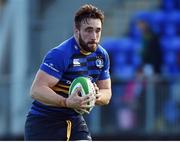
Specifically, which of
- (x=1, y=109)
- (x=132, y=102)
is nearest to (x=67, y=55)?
(x=132, y=102)

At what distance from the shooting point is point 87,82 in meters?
7.65

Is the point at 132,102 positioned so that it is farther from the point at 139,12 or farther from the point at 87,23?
the point at 87,23

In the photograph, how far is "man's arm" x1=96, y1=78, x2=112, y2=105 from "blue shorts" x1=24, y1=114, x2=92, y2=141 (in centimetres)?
31

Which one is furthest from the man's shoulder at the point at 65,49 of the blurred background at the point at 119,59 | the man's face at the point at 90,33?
the blurred background at the point at 119,59

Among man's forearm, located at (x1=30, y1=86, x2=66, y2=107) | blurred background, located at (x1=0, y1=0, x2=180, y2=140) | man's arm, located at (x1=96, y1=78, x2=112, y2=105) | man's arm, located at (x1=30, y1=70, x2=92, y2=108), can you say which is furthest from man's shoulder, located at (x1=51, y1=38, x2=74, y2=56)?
blurred background, located at (x1=0, y1=0, x2=180, y2=140)

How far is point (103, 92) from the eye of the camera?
8.19 meters

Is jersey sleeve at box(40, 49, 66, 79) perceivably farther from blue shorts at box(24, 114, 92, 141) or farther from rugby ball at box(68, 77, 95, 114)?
blue shorts at box(24, 114, 92, 141)

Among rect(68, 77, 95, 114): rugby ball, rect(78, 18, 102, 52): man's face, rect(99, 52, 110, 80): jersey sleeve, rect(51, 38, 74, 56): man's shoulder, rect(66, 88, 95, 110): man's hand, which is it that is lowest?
rect(66, 88, 95, 110): man's hand

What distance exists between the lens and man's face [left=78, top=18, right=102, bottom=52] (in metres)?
7.76

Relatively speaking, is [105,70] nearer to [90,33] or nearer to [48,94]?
[90,33]

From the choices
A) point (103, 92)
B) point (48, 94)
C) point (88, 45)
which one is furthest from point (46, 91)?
point (103, 92)

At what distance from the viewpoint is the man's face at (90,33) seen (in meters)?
7.76

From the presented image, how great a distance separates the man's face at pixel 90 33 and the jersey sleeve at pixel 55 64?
0.25 metres

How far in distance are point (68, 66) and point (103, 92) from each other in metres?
0.52
